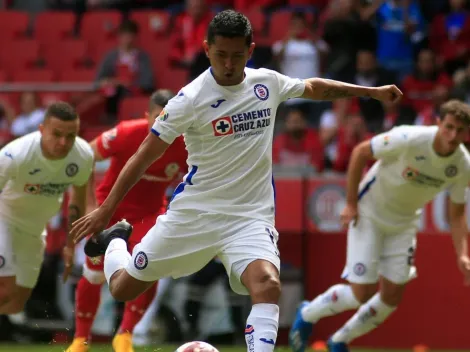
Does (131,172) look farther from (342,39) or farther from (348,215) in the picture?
(342,39)

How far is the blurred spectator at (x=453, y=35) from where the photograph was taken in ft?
50.8

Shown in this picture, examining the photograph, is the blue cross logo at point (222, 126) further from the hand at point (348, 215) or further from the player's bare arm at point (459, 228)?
the player's bare arm at point (459, 228)

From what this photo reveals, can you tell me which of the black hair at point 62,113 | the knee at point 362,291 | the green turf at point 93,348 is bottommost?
the green turf at point 93,348

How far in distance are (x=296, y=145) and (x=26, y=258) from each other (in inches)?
199

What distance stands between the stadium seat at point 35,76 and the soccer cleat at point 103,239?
876 cm

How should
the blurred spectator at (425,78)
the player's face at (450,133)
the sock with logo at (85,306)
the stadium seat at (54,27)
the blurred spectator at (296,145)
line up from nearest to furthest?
1. the player's face at (450,133)
2. the sock with logo at (85,306)
3. the blurred spectator at (296,145)
4. the blurred spectator at (425,78)
5. the stadium seat at (54,27)

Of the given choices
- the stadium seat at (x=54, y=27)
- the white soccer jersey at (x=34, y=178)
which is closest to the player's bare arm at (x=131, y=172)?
the white soccer jersey at (x=34, y=178)

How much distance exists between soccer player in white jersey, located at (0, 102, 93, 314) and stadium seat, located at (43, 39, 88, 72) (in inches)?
296

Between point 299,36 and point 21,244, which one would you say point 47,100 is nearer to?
point 299,36

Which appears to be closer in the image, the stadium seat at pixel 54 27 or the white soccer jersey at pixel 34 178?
the white soccer jersey at pixel 34 178

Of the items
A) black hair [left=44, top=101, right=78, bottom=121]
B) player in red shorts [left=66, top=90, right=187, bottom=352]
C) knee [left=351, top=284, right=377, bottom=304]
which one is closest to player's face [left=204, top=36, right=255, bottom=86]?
black hair [left=44, top=101, right=78, bottom=121]

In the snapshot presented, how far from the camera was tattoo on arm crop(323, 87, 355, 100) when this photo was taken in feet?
24.8

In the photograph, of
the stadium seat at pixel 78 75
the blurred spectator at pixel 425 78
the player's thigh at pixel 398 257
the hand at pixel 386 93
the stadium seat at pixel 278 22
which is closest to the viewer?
the hand at pixel 386 93

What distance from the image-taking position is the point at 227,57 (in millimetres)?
6820
